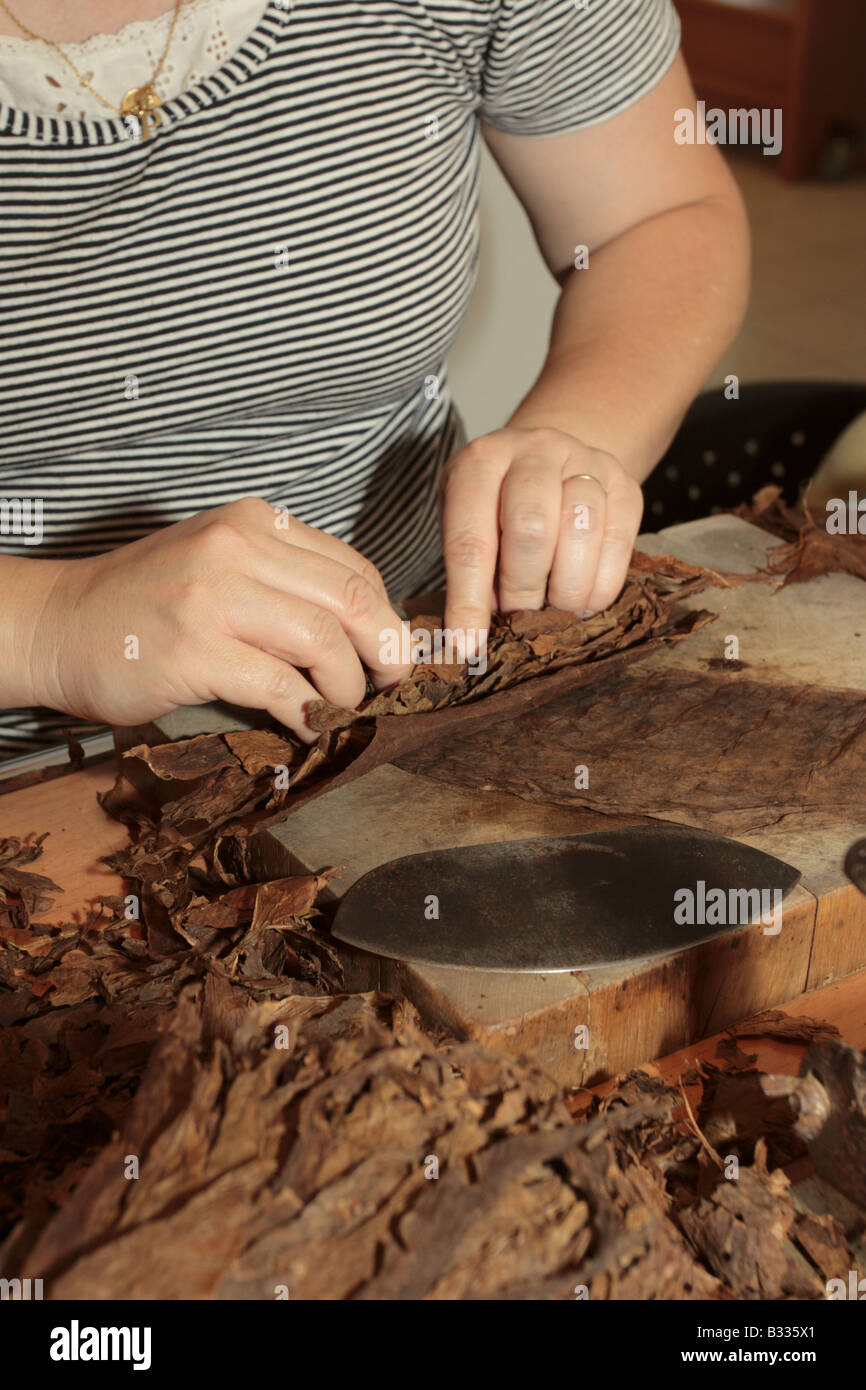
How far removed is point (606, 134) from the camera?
4.27ft

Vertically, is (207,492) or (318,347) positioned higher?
(318,347)

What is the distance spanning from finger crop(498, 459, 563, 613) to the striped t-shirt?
27cm

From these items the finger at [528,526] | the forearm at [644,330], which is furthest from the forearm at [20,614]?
the forearm at [644,330]

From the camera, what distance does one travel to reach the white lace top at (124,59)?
984 mm

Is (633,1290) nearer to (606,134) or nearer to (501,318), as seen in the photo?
Answer: (606,134)

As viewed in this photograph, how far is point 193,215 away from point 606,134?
47cm

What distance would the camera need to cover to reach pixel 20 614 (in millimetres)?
911

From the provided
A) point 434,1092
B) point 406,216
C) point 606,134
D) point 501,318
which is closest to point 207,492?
point 406,216

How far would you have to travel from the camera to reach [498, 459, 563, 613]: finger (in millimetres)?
1009

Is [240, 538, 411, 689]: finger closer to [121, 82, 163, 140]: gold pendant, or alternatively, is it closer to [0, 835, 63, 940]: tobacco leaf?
[0, 835, 63, 940]: tobacco leaf

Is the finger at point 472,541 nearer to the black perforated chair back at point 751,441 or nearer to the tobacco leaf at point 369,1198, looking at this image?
the tobacco leaf at point 369,1198

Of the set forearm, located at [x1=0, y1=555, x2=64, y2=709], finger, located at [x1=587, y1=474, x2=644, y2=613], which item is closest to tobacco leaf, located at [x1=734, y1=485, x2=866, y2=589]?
finger, located at [x1=587, y1=474, x2=644, y2=613]

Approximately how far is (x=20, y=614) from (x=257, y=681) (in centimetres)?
19
